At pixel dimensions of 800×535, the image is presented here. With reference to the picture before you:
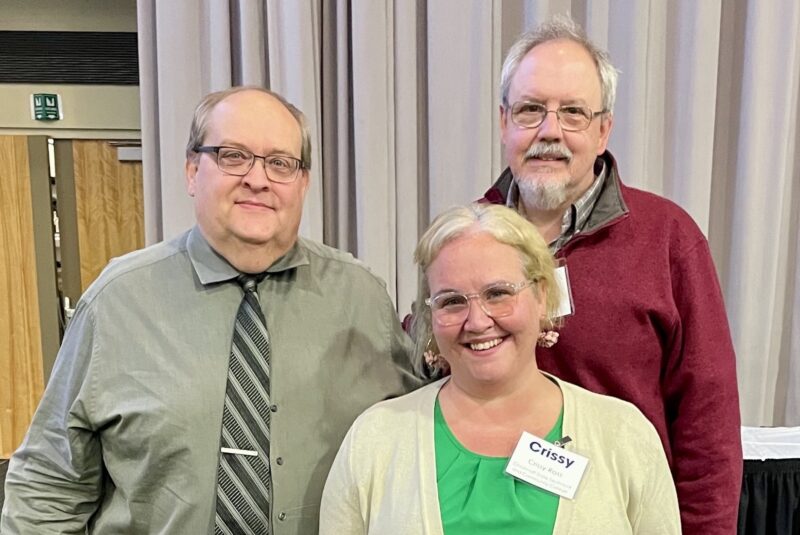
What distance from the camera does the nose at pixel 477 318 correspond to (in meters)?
1.07

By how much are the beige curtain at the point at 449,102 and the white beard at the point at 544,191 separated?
1.03 meters

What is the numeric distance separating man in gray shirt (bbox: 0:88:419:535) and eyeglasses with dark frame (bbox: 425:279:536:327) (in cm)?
34

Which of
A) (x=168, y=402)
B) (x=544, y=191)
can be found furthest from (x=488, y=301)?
(x=168, y=402)

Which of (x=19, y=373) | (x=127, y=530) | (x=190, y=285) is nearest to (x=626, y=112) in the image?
(x=190, y=285)

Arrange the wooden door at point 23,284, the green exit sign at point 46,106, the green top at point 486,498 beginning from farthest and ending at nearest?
the wooden door at point 23,284 → the green exit sign at point 46,106 → the green top at point 486,498

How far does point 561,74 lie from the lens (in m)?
1.24

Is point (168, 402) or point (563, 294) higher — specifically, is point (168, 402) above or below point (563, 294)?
below

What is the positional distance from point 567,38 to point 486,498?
2.85 feet

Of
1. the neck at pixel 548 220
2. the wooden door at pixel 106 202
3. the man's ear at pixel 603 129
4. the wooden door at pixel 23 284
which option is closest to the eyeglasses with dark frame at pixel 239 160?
the neck at pixel 548 220

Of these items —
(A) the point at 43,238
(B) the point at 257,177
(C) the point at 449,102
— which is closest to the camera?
(B) the point at 257,177

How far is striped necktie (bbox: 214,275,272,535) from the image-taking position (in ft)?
4.04

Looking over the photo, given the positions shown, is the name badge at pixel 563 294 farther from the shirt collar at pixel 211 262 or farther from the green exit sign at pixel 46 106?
the green exit sign at pixel 46 106

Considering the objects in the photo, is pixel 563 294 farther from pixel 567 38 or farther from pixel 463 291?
pixel 567 38

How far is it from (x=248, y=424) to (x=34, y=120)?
8.29ft
